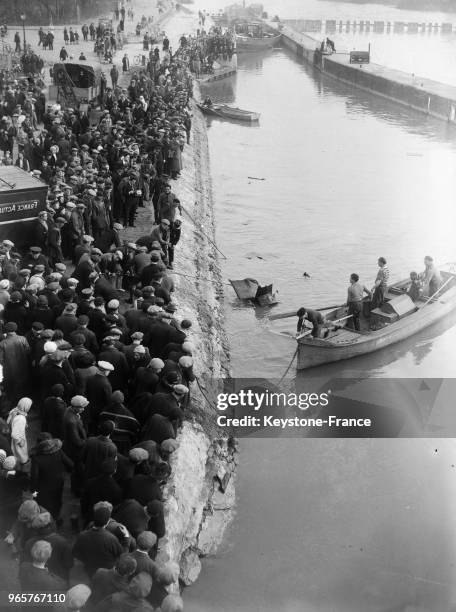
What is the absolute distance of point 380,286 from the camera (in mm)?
18234

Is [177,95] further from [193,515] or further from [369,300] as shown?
[193,515]

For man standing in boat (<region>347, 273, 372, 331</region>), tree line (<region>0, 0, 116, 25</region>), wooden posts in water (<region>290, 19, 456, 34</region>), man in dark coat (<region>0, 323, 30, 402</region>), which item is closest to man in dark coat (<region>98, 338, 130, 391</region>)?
man in dark coat (<region>0, 323, 30, 402</region>)

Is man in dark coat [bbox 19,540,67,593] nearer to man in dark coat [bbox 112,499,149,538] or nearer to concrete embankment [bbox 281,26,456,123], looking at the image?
man in dark coat [bbox 112,499,149,538]

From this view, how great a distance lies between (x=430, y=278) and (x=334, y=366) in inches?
163

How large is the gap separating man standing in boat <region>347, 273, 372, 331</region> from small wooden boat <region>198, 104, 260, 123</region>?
1255 inches

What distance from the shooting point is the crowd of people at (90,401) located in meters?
7.45

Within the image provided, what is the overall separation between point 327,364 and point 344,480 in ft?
14.5

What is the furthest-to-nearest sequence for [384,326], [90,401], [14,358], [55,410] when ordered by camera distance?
[384,326]
[14,358]
[90,401]
[55,410]

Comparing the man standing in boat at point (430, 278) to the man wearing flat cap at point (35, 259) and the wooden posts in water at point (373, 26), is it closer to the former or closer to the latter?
the man wearing flat cap at point (35, 259)

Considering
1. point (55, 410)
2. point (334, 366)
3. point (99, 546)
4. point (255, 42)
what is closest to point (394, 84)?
point (255, 42)

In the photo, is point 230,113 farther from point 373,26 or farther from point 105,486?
point 373,26

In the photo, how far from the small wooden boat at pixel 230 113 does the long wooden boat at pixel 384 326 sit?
2929 centimetres

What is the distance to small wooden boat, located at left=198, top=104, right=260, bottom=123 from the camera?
157 ft

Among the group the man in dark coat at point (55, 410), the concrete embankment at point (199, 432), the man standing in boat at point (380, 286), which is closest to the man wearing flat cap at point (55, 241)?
the concrete embankment at point (199, 432)
